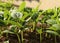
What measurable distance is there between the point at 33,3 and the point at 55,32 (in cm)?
246

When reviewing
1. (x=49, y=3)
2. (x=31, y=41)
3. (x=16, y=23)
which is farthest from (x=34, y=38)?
(x=49, y=3)

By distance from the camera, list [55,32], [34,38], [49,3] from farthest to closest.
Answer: [49,3] → [34,38] → [55,32]

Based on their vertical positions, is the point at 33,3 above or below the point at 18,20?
below

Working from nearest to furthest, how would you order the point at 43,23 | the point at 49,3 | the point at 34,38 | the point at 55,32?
the point at 55,32 < the point at 34,38 < the point at 43,23 < the point at 49,3

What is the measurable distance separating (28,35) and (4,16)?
0.52 feet

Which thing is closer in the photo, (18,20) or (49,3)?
(18,20)

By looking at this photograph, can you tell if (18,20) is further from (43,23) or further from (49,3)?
(49,3)

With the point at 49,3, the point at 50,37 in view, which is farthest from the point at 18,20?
the point at 49,3

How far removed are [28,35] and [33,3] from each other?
7.67 feet

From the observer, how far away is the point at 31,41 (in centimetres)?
110

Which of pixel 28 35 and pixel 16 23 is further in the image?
pixel 28 35

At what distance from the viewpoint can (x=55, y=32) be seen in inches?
40.8

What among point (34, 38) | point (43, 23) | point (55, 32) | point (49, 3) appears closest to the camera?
point (55, 32)

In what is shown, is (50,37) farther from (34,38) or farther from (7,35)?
(7,35)
